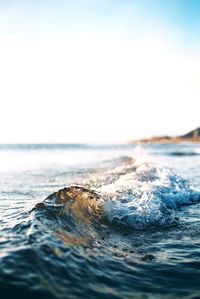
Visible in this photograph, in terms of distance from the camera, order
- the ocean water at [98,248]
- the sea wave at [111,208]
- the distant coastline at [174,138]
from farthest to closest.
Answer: the distant coastline at [174,138] < the sea wave at [111,208] < the ocean water at [98,248]

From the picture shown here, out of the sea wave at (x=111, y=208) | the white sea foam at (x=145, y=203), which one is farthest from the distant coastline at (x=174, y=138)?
the sea wave at (x=111, y=208)

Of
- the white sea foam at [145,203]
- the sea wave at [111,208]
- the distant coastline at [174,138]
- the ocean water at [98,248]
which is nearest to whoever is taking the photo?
the ocean water at [98,248]

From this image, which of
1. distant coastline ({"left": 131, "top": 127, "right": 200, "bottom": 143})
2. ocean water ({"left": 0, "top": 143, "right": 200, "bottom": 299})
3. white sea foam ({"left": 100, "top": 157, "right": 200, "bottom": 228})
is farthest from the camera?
distant coastline ({"left": 131, "top": 127, "right": 200, "bottom": 143})

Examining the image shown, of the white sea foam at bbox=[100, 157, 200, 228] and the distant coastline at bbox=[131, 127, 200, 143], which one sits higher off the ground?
the distant coastline at bbox=[131, 127, 200, 143]

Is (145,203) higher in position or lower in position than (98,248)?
higher

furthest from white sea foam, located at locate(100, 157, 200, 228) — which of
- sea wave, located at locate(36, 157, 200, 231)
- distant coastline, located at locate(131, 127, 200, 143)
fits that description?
distant coastline, located at locate(131, 127, 200, 143)

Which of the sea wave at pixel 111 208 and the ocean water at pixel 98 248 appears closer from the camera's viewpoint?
the ocean water at pixel 98 248

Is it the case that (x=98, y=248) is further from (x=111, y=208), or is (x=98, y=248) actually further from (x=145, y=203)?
(x=145, y=203)

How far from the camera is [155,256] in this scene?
5.96m

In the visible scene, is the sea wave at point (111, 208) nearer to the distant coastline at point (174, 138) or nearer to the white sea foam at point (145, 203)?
the white sea foam at point (145, 203)

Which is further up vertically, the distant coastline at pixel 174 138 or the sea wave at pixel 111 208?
Result: the distant coastline at pixel 174 138

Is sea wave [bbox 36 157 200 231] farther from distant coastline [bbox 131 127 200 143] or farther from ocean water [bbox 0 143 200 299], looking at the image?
distant coastline [bbox 131 127 200 143]

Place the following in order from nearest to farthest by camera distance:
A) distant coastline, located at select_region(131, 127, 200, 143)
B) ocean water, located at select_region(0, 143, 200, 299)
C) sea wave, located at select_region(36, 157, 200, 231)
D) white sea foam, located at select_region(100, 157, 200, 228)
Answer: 1. ocean water, located at select_region(0, 143, 200, 299)
2. sea wave, located at select_region(36, 157, 200, 231)
3. white sea foam, located at select_region(100, 157, 200, 228)
4. distant coastline, located at select_region(131, 127, 200, 143)

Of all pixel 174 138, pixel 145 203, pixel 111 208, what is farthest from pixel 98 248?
pixel 174 138
